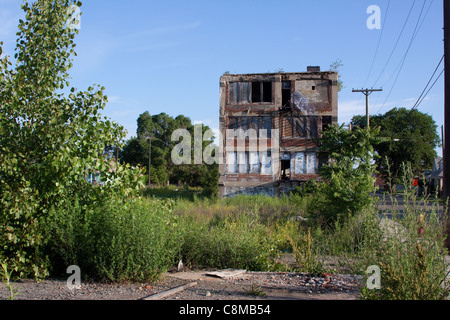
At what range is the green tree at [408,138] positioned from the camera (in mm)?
56938

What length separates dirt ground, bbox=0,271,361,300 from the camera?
235 inches

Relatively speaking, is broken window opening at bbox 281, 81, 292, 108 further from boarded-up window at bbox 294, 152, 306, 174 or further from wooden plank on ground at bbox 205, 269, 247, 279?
wooden plank on ground at bbox 205, 269, 247, 279

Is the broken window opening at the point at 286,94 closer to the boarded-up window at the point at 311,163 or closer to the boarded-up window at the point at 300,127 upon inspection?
the boarded-up window at the point at 300,127

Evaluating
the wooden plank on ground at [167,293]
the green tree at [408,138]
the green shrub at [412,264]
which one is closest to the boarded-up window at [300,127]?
the wooden plank on ground at [167,293]

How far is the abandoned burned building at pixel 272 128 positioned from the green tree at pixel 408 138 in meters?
28.0

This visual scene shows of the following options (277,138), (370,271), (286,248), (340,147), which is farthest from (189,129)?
(370,271)

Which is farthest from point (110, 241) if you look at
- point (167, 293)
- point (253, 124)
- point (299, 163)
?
point (253, 124)

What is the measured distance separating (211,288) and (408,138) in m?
57.1

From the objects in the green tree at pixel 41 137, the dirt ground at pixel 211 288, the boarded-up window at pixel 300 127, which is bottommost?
the dirt ground at pixel 211 288

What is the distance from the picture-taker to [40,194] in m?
7.69

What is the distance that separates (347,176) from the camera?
15.2 metres

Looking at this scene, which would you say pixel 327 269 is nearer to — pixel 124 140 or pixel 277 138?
pixel 124 140

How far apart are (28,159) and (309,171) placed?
24.7 metres

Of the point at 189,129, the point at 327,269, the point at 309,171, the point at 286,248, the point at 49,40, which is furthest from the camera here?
the point at 189,129
